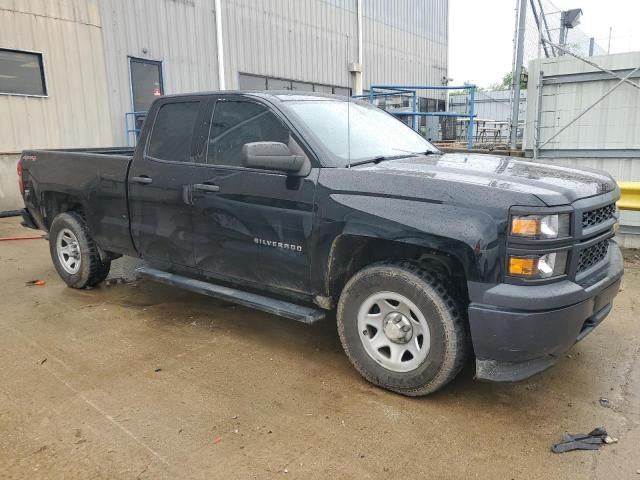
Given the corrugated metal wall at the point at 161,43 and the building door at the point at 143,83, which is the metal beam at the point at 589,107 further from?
the corrugated metal wall at the point at 161,43

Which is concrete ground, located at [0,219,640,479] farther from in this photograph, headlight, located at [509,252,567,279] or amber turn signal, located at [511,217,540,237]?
amber turn signal, located at [511,217,540,237]

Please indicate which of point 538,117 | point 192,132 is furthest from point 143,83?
point 192,132

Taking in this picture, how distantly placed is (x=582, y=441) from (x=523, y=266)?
981mm

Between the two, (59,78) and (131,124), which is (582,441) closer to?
(59,78)

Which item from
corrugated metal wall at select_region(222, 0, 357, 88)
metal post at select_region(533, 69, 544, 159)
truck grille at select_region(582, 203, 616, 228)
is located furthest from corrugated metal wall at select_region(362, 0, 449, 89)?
truck grille at select_region(582, 203, 616, 228)

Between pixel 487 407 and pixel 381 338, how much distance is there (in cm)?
75

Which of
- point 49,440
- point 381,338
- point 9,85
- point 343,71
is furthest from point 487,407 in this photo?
point 343,71

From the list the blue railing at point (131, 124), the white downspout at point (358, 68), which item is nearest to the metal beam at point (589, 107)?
the blue railing at point (131, 124)

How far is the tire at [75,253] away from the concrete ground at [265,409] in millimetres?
796

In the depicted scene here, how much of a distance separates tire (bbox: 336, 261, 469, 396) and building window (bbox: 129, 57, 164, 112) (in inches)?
410

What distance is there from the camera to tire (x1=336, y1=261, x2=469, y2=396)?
2996 millimetres

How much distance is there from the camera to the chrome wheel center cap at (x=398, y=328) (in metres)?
3.16

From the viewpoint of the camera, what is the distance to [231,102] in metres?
3.98

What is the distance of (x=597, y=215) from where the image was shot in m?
3.10
